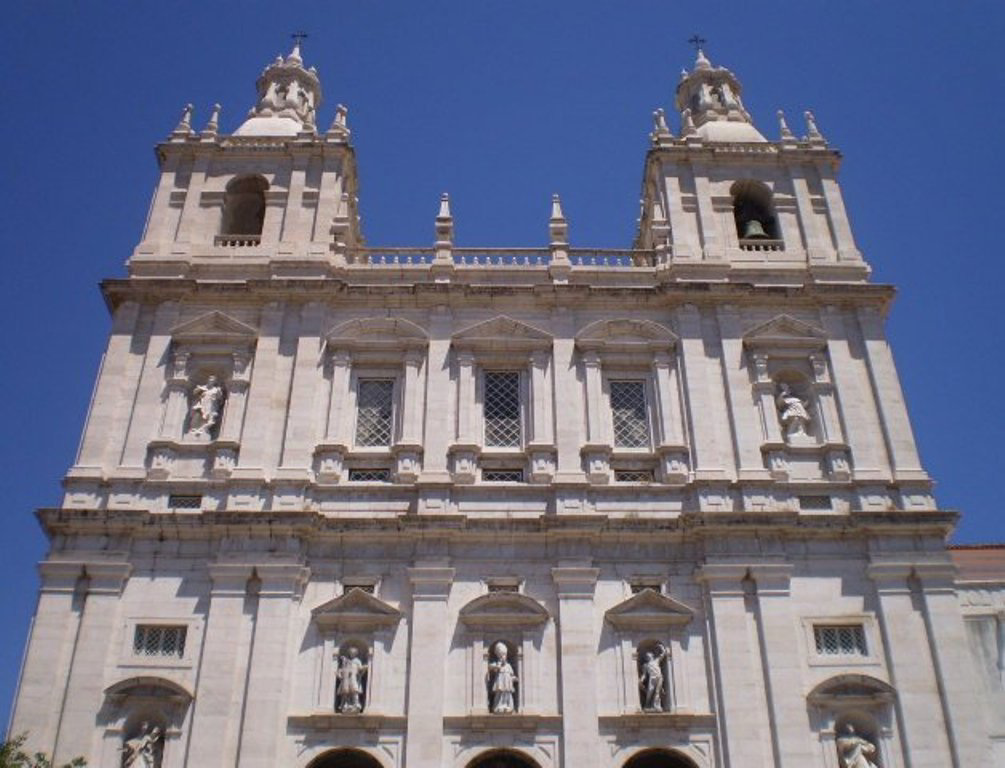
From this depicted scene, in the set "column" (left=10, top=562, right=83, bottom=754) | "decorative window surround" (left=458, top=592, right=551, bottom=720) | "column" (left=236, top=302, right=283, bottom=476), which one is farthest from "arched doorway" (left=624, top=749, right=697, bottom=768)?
"column" (left=10, top=562, right=83, bottom=754)

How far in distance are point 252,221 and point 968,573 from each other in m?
19.9

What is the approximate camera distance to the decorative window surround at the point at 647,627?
21.4 meters

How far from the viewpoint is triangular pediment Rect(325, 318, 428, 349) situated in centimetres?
2562

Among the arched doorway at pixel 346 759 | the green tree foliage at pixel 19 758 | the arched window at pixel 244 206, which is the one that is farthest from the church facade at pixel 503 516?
the green tree foliage at pixel 19 758

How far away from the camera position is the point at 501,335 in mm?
25766

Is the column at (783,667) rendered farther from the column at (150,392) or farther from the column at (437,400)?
the column at (150,392)

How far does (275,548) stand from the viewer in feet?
73.2

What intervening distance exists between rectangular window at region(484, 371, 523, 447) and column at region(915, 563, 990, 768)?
8912 mm

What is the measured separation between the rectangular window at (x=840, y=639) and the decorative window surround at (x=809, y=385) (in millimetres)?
3267

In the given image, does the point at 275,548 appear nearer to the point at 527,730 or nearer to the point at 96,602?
the point at 96,602

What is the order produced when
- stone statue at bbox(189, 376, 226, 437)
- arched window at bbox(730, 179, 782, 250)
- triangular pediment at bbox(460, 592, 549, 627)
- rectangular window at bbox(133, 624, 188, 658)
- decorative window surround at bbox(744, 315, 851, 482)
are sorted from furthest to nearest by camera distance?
arched window at bbox(730, 179, 782, 250)
stone statue at bbox(189, 376, 226, 437)
decorative window surround at bbox(744, 315, 851, 482)
triangular pediment at bbox(460, 592, 549, 627)
rectangular window at bbox(133, 624, 188, 658)

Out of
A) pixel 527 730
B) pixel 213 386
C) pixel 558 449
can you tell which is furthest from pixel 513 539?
pixel 213 386

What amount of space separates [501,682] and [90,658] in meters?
7.83

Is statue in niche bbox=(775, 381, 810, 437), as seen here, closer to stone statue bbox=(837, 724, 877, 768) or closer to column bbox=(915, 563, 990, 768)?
column bbox=(915, 563, 990, 768)
